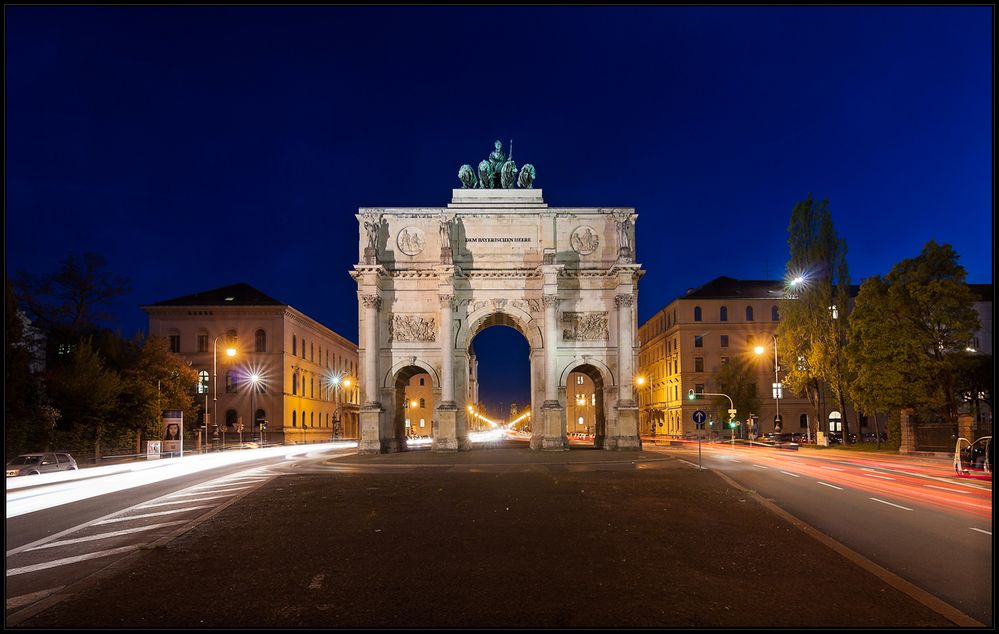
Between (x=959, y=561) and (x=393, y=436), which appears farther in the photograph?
(x=393, y=436)

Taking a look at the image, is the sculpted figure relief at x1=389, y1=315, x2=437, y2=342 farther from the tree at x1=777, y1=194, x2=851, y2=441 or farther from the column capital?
the tree at x1=777, y1=194, x2=851, y2=441

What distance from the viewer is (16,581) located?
9516mm

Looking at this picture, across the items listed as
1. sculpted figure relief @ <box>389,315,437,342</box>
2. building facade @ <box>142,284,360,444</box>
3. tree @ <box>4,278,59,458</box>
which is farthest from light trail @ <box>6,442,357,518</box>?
building facade @ <box>142,284,360,444</box>

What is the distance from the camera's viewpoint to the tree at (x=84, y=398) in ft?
130

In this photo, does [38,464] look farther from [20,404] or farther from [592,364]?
[592,364]

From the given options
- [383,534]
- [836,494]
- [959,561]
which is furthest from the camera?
[836,494]

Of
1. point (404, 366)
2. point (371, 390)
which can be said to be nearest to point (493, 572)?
point (371, 390)

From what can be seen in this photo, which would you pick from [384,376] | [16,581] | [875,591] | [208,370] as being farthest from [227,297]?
[875,591]

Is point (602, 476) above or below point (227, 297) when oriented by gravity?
below

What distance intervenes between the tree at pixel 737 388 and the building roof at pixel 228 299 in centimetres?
4369

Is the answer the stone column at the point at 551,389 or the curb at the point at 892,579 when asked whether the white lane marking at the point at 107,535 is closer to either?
the curb at the point at 892,579

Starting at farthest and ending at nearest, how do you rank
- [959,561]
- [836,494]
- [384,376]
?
1. [384,376]
2. [836,494]
3. [959,561]

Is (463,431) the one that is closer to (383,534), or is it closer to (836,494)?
(836,494)

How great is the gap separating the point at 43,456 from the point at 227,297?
1954 inches
